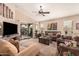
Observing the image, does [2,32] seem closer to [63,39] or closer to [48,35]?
[48,35]

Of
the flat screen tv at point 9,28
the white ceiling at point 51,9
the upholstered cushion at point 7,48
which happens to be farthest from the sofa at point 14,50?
the white ceiling at point 51,9

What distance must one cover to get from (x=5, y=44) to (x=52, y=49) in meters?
0.99

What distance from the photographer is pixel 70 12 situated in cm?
272

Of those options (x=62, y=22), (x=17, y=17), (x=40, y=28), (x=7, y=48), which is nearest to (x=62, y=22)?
(x=62, y=22)

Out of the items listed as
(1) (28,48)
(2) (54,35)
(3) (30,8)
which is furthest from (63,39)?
(3) (30,8)

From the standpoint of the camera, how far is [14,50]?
102 inches

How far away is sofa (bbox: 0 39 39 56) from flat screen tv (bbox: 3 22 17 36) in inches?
7.2

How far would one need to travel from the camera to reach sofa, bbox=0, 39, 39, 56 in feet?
8.47

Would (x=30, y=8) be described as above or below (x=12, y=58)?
above

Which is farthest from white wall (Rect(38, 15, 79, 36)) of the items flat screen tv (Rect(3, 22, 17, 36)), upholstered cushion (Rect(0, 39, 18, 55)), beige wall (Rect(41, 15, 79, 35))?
upholstered cushion (Rect(0, 39, 18, 55))

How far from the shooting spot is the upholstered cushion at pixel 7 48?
257cm

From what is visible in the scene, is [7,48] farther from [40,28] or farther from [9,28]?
[40,28]

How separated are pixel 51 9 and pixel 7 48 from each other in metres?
1.23

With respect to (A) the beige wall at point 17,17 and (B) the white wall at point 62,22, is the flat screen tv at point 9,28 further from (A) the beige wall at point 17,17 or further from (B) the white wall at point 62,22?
(B) the white wall at point 62,22
